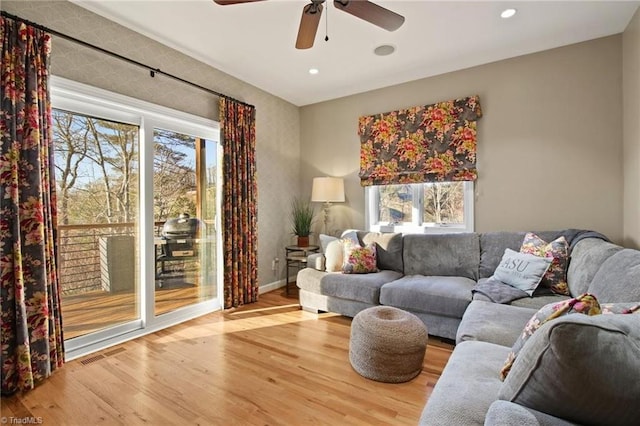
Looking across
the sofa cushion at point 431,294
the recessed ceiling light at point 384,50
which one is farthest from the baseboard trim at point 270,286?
the recessed ceiling light at point 384,50

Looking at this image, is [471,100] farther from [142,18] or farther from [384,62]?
[142,18]

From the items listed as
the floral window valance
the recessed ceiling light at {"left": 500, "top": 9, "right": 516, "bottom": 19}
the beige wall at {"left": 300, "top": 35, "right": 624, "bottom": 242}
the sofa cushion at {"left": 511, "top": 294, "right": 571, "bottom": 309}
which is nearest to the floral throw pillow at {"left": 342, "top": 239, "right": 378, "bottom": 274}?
the floral window valance

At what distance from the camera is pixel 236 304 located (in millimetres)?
3674

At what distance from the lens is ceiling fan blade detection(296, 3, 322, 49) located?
1948 millimetres

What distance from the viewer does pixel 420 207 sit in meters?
3.89

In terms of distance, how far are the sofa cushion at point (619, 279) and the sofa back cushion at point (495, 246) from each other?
0.98 meters

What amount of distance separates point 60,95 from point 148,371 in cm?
221

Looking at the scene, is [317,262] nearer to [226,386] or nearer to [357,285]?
[357,285]

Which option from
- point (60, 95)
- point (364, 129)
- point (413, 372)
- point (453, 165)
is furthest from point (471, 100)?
point (60, 95)

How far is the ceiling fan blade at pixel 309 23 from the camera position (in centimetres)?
195

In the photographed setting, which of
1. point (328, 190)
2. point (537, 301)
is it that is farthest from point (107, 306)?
point (537, 301)

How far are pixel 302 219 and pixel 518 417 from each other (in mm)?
3649

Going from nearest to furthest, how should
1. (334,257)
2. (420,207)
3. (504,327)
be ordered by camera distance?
(504,327) → (334,257) → (420,207)

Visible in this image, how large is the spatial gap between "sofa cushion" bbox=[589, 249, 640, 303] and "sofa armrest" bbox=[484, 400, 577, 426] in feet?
3.64
